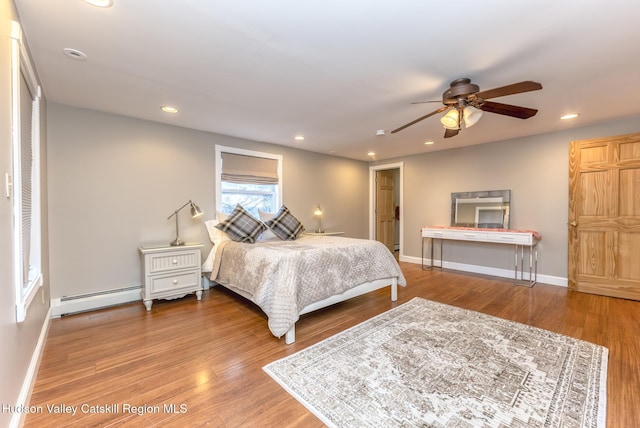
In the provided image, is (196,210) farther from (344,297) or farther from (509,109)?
(509,109)

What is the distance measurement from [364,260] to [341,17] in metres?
2.36

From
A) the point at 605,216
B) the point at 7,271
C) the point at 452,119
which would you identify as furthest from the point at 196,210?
the point at 605,216

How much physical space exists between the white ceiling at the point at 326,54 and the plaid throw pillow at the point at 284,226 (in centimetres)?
162

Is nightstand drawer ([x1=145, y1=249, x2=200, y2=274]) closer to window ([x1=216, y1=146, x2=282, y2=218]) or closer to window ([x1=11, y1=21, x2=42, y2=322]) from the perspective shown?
window ([x1=216, y1=146, x2=282, y2=218])

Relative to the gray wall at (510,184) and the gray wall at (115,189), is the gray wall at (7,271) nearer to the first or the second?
the gray wall at (115,189)

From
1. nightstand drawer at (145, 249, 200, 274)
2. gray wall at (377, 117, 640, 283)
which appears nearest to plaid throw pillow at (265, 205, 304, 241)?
nightstand drawer at (145, 249, 200, 274)

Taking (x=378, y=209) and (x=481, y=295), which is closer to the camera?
(x=481, y=295)

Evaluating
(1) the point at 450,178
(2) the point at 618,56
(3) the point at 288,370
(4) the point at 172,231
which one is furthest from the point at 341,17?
(1) the point at 450,178

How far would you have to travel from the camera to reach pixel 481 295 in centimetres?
367

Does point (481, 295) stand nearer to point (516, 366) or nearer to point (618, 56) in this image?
point (516, 366)

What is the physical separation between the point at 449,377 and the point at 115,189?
3917 millimetres

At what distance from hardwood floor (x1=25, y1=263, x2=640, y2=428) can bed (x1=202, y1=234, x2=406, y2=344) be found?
236 mm

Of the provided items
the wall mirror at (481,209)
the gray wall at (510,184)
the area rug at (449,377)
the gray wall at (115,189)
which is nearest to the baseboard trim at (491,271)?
the gray wall at (510,184)

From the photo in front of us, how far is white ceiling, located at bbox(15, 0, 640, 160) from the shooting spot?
1595mm
